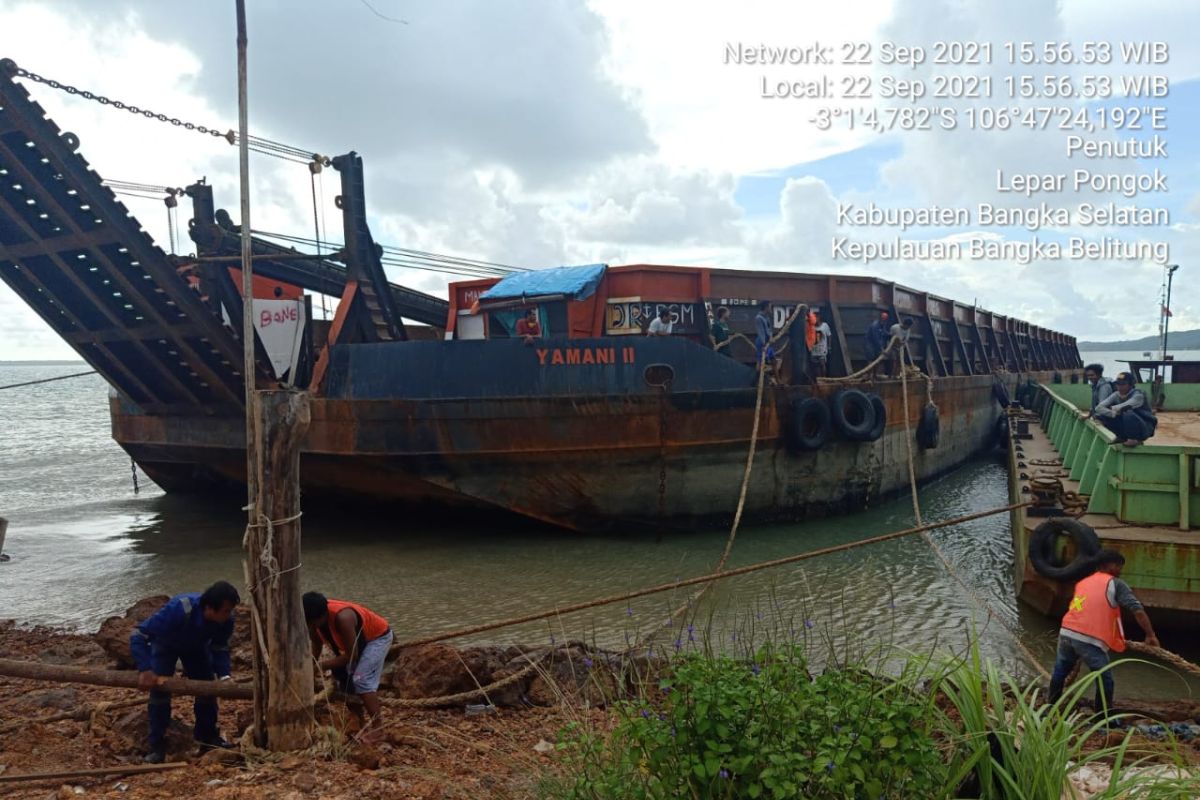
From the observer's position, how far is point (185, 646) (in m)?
4.07

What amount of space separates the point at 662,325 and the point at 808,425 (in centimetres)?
247

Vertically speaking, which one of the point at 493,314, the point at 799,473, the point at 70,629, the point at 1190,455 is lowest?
the point at 70,629

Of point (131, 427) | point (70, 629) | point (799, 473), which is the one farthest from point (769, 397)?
point (131, 427)

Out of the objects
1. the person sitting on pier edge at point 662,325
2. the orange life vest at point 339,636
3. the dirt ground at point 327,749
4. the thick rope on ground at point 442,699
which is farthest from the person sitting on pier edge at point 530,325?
the orange life vest at point 339,636

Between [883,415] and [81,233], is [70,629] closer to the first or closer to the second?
[81,233]

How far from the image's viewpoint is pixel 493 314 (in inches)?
481

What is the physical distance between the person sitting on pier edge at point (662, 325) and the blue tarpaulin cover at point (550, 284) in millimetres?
996

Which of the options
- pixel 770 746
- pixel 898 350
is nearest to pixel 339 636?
pixel 770 746

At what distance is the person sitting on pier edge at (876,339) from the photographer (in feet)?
41.4

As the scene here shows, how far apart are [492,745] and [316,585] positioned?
17.1 ft

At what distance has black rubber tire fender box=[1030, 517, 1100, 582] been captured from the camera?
18.8 ft

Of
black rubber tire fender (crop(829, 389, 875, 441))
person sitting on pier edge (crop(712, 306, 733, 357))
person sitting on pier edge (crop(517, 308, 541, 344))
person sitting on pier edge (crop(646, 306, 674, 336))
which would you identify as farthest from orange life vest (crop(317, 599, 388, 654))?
black rubber tire fender (crop(829, 389, 875, 441))

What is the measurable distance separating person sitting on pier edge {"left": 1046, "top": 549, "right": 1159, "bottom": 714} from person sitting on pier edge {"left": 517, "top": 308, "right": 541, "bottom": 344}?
25.3 ft

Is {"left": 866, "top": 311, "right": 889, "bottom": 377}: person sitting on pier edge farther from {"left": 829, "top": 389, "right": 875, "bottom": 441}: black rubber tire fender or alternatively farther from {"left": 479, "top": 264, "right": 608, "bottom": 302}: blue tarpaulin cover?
{"left": 479, "top": 264, "right": 608, "bottom": 302}: blue tarpaulin cover
